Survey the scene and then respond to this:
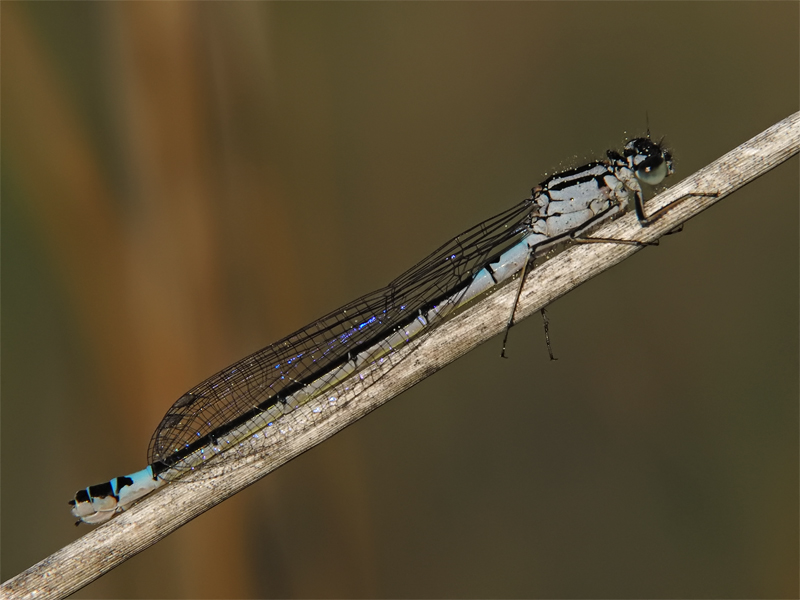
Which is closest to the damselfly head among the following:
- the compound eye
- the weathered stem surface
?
the compound eye

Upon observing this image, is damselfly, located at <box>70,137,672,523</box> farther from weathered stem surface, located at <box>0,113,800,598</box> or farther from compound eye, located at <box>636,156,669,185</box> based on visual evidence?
weathered stem surface, located at <box>0,113,800,598</box>

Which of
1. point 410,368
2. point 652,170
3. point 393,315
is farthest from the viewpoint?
point 393,315

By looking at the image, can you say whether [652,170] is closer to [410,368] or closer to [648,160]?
[648,160]

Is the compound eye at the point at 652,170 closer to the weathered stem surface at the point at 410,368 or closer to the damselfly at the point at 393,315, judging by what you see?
the damselfly at the point at 393,315

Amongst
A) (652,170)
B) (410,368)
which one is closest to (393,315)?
(410,368)

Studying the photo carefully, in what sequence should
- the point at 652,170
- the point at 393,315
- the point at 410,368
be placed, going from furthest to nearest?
the point at 393,315
the point at 652,170
the point at 410,368

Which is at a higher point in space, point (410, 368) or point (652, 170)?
point (652, 170)

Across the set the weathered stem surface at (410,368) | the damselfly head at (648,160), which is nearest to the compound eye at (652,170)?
the damselfly head at (648,160)

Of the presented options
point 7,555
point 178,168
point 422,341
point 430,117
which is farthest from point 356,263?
point 7,555

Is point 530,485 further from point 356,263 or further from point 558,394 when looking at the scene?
point 356,263
